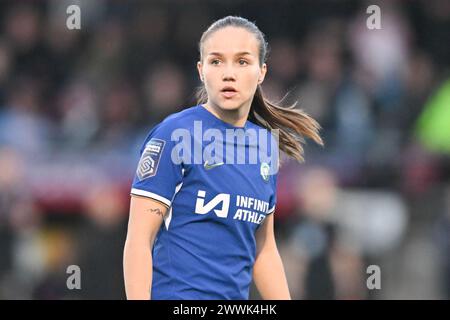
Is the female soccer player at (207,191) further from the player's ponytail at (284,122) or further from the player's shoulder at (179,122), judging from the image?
the player's ponytail at (284,122)

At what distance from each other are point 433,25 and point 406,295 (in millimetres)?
3934

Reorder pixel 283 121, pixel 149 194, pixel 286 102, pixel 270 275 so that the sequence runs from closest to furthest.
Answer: pixel 149 194 → pixel 270 275 → pixel 283 121 → pixel 286 102

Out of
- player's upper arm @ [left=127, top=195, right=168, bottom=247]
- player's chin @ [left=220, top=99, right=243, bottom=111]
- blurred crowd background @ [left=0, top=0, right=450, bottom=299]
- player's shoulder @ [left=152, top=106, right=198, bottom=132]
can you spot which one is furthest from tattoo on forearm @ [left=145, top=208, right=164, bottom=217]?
blurred crowd background @ [left=0, top=0, right=450, bottom=299]

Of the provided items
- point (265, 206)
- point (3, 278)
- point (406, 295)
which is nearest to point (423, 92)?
point (406, 295)

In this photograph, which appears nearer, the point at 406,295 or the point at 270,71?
the point at 406,295

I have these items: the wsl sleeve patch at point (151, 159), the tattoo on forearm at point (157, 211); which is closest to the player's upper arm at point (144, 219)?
the tattoo on forearm at point (157, 211)

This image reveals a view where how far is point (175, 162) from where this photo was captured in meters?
4.48

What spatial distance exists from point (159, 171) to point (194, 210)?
0.25 metres

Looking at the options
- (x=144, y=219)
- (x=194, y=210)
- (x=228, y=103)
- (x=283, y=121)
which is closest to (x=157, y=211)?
(x=144, y=219)

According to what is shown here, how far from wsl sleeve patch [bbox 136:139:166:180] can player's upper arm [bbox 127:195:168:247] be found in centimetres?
11

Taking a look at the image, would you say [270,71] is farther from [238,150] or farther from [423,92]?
[238,150]

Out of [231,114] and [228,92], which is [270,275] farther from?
[228,92]

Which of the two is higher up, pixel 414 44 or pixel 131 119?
pixel 414 44

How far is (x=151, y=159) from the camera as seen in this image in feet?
14.6
